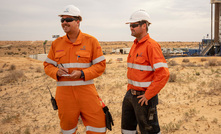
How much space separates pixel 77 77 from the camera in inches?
105

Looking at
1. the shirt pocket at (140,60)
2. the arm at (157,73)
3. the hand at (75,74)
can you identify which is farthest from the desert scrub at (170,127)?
the hand at (75,74)

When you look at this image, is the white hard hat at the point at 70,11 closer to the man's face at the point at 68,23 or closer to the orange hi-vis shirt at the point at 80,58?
the man's face at the point at 68,23

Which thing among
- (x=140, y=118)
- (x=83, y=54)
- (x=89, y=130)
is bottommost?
(x=89, y=130)

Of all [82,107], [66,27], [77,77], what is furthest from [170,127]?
[66,27]

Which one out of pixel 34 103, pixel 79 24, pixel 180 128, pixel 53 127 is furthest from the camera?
pixel 34 103

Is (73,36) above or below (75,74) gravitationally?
above

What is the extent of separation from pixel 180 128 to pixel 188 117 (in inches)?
30.0

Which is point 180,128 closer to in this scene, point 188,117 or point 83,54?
point 188,117

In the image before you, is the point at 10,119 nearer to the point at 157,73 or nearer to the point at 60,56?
the point at 60,56

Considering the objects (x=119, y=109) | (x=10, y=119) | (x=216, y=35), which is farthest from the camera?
(x=216, y=35)

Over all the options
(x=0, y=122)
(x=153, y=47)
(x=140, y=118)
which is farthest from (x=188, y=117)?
(x=0, y=122)

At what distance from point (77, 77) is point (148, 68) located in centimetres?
103

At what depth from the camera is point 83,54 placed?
278 centimetres

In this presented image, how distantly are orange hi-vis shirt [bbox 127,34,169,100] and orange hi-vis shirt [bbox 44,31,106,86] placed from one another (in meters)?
0.52
